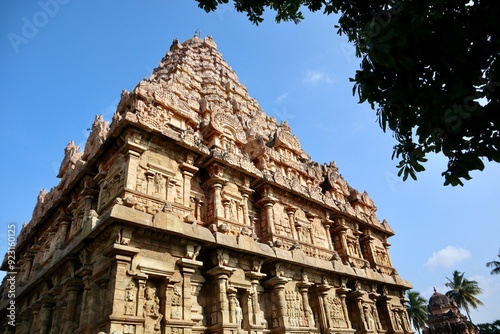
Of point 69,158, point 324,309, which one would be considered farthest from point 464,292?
point 69,158

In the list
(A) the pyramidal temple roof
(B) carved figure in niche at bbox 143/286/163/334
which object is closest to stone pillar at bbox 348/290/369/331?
(A) the pyramidal temple roof

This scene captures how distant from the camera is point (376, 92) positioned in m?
4.30

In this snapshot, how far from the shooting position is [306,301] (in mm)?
12844

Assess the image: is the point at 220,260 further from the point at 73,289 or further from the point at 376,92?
the point at 376,92

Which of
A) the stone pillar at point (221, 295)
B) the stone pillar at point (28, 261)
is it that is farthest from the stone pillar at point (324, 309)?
the stone pillar at point (28, 261)

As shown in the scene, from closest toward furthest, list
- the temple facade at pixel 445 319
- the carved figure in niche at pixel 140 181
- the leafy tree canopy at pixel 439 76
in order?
the leafy tree canopy at pixel 439 76 → the carved figure in niche at pixel 140 181 → the temple facade at pixel 445 319

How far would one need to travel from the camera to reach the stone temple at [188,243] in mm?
8977

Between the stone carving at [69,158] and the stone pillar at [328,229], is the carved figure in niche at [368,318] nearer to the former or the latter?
the stone pillar at [328,229]

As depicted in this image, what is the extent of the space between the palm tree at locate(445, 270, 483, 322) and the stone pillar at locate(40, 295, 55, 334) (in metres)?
46.1

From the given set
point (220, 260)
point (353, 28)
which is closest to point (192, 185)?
point (220, 260)

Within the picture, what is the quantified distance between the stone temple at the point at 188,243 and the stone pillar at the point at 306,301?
0.05 m

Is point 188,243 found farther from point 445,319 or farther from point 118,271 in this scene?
point 445,319

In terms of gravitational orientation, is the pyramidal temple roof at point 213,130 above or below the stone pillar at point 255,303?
above

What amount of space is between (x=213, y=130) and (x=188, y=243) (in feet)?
21.6
